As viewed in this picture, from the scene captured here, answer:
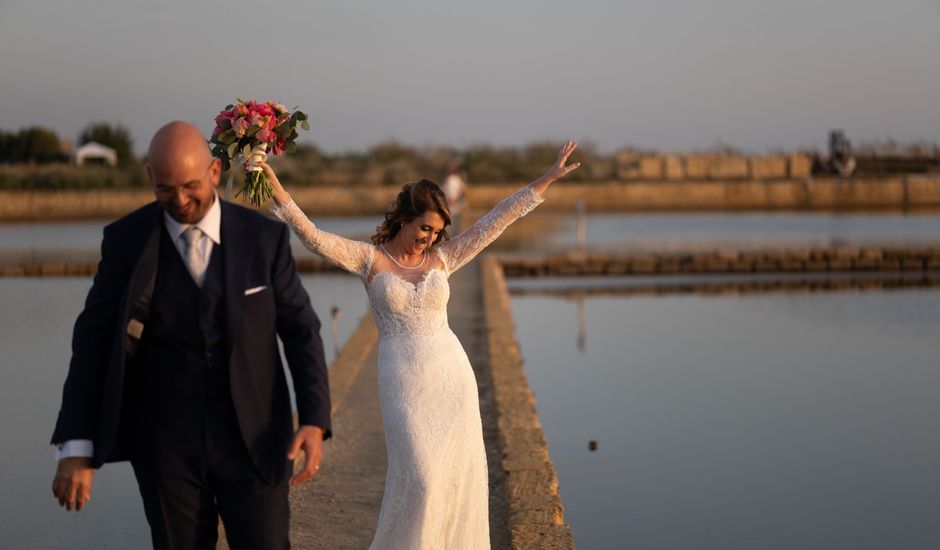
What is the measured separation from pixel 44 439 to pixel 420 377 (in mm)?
5235

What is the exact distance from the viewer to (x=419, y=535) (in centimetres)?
448

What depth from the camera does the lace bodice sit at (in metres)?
4.71

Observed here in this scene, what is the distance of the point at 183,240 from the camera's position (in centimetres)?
312

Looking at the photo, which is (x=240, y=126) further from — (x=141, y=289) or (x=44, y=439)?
(x=44, y=439)

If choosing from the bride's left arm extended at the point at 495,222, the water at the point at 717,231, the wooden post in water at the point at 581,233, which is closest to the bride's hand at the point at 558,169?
the bride's left arm extended at the point at 495,222

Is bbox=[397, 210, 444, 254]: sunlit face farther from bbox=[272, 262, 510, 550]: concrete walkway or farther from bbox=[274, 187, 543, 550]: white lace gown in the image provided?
bbox=[272, 262, 510, 550]: concrete walkway

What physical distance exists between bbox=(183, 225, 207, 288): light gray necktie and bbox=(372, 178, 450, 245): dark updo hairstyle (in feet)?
5.12

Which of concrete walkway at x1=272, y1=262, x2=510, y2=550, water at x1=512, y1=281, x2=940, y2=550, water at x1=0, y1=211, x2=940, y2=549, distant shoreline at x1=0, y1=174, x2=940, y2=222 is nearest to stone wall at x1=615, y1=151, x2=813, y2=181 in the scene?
distant shoreline at x1=0, y1=174, x2=940, y2=222

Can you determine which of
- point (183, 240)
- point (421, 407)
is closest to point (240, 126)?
point (421, 407)

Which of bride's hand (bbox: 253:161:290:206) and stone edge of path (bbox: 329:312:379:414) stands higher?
bride's hand (bbox: 253:161:290:206)

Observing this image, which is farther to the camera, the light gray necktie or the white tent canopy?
the white tent canopy

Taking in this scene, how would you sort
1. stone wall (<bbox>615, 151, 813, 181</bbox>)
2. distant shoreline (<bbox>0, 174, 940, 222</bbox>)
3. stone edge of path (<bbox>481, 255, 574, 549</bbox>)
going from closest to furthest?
stone edge of path (<bbox>481, 255, 574, 549</bbox>)
distant shoreline (<bbox>0, 174, 940, 222</bbox>)
stone wall (<bbox>615, 151, 813, 181</bbox>)

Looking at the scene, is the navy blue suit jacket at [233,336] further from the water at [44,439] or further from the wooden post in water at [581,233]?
the wooden post in water at [581,233]

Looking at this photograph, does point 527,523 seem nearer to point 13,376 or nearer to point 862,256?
point 13,376
